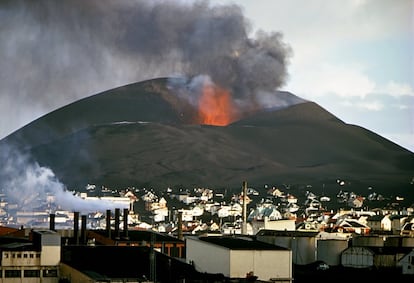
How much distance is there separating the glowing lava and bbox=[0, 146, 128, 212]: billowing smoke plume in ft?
34.6

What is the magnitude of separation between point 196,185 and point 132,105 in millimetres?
11052

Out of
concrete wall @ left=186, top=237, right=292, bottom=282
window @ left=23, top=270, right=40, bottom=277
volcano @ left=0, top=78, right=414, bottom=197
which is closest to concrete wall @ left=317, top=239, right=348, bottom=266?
concrete wall @ left=186, top=237, right=292, bottom=282

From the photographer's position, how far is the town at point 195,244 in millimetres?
23219

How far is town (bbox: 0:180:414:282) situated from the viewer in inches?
914

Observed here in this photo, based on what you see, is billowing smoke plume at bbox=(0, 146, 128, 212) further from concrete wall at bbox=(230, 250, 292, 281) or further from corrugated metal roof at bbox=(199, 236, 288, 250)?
concrete wall at bbox=(230, 250, 292, 281)

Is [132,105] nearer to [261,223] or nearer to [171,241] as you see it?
[261,223]

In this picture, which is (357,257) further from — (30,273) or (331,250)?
(30,273)

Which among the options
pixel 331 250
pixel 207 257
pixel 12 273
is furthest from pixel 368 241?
pixel 12 273

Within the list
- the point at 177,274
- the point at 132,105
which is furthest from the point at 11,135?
the point at 177,274

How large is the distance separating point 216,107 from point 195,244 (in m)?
50.6

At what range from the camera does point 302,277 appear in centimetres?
2812

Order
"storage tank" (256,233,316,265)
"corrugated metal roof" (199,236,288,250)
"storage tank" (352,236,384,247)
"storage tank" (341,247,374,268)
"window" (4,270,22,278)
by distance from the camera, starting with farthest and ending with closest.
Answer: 1. "storage tank" (352,236,384,247)
2. "storage tank" (256,233,316,265)
3. "storage tank" (341,247,374,268)
4. "corrugated metal roof" (199,236,288,250)
5. "window" (4,270,22,278)

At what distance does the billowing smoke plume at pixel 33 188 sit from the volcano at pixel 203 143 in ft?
10.7

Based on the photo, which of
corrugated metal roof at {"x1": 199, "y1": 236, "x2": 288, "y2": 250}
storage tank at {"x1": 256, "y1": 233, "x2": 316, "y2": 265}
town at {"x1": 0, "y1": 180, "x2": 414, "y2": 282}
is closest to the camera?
town at {"x1": 0, "y1": 180, "x2": 414, "y2": 282}
